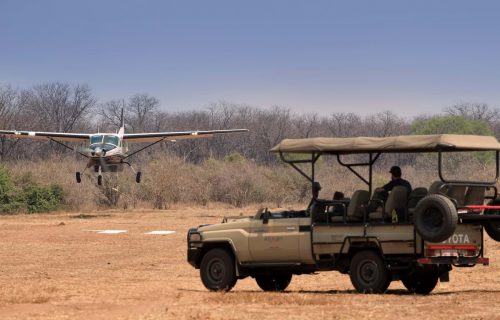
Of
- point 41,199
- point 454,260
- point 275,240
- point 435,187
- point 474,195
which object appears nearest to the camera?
point 454,260

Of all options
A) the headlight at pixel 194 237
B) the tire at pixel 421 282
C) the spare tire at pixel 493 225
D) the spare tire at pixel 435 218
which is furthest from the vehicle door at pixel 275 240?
the spare tire at pixel 493 225

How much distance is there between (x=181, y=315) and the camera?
48.3 ft

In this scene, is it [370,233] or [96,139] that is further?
[96,139]

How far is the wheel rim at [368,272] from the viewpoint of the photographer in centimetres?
1752

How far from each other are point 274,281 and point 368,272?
2271mm

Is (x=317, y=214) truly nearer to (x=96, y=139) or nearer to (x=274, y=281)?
(x=274, y=281)

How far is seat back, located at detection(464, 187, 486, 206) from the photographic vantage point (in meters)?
17.4

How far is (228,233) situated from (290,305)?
3161 mm

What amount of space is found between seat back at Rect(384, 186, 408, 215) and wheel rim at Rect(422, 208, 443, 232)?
98cm

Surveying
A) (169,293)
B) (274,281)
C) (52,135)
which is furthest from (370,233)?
(52,135)

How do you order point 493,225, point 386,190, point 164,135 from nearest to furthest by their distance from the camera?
point 493,225
point 386,190
point 164,135

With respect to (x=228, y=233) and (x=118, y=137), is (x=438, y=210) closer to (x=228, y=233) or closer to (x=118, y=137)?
(x=228, y=233)

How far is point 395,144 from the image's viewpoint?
57.2ft

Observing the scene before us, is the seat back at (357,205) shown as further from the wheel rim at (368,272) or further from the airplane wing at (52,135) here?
the airplane wing at (52,135)
